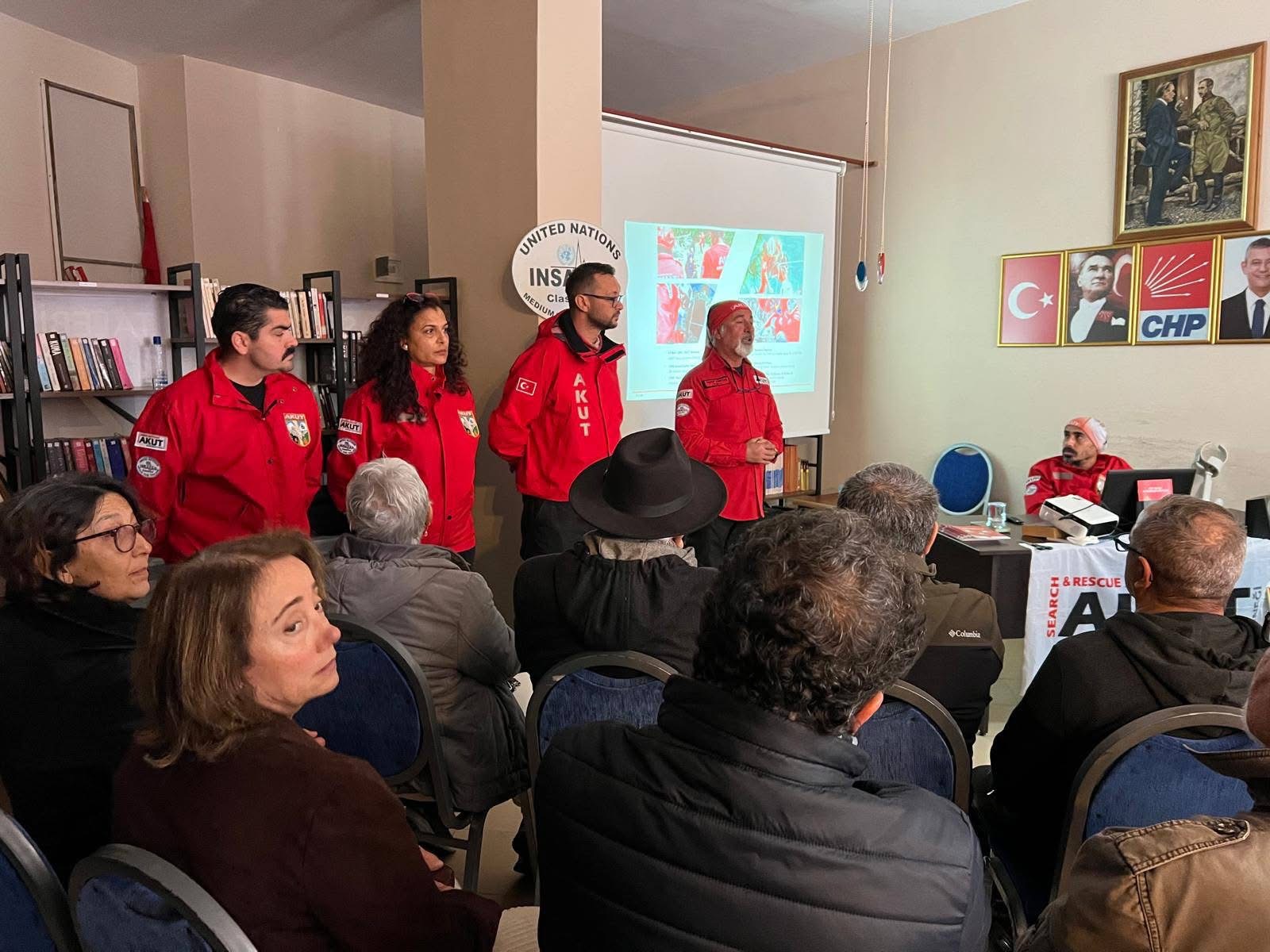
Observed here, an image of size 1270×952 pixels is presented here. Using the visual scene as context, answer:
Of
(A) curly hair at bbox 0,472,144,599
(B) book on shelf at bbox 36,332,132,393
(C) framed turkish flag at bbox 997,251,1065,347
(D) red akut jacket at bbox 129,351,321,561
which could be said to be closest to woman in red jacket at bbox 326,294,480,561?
(D) red akut jacket at bbox 129,351,321,561

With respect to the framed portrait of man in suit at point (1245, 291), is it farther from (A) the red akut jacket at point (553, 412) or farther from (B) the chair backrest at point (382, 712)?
(B) the chair backrest at point (382, 712)

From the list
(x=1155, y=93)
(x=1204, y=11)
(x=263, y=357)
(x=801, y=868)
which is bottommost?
(x=801, y=868)

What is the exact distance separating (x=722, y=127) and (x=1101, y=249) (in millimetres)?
2985

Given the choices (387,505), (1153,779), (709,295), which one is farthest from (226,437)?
(709,295)

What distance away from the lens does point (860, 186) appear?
5.80 metres

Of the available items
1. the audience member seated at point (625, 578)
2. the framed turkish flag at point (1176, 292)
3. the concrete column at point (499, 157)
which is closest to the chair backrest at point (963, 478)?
the framed turkish flag at point (1176, 292)

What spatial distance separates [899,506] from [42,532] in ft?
5.44

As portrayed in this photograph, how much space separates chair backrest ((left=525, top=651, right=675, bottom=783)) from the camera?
5.09 feet

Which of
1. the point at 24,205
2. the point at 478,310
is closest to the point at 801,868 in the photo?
the point at 478,310

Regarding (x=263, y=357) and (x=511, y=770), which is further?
(x=263, y=357)

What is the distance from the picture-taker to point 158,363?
4.62 meters

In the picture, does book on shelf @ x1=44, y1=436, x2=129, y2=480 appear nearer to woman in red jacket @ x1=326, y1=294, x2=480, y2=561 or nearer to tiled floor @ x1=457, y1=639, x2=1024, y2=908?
woman in red jacket @ x1=326, y1=294, x2=480, y2=561

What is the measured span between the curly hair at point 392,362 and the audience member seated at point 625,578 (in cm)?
132

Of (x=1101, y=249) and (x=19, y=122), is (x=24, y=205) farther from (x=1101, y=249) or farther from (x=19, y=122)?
(x=1101, y=249)
